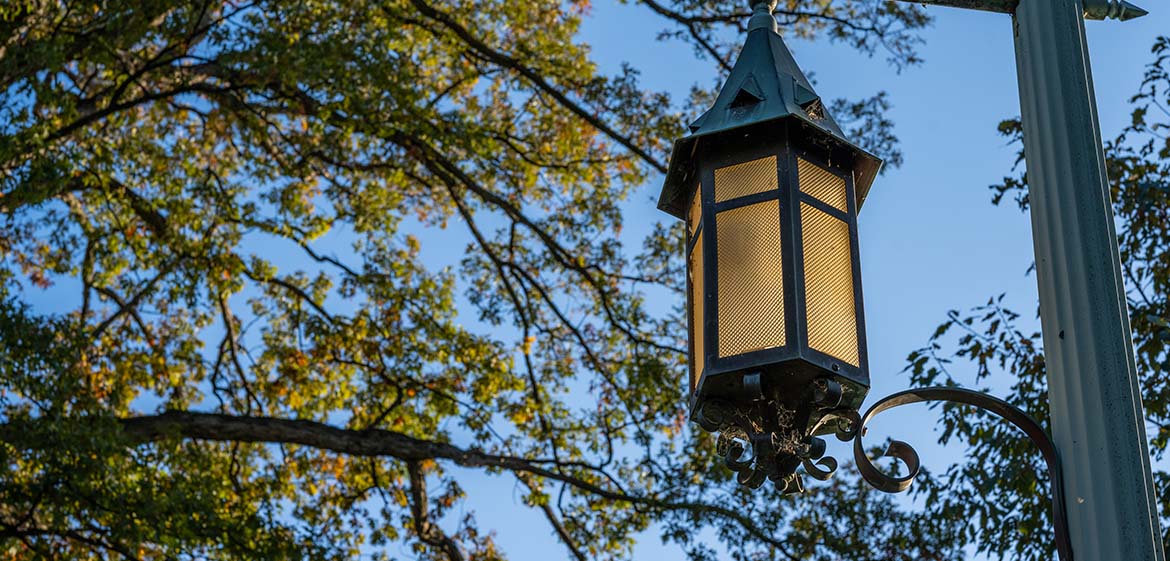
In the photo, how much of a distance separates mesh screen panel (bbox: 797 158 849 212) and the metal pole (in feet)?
1.70

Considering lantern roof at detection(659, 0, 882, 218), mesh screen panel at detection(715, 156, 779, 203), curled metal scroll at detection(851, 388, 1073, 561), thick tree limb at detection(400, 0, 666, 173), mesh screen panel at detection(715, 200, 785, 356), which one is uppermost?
thick tree limb at detection(400, 0, 666, 173)

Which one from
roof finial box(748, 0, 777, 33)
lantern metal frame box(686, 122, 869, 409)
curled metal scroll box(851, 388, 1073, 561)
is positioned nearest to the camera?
curled metal scroll box(851, 388, 1073, 561)

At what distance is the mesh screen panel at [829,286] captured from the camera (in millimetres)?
3523

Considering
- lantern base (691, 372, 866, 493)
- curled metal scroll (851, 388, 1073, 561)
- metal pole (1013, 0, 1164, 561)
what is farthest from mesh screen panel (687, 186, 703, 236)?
metal pole (1013, 0, 1164, 561)

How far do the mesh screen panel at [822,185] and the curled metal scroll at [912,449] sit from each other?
23.6 inches

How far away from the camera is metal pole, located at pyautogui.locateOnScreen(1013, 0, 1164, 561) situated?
2.90m

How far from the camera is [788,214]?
368 cm

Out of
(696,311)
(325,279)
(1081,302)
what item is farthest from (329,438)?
(1081,302)

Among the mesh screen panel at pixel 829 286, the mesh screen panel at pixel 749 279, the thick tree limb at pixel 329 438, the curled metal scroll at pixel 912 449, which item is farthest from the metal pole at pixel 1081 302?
the thick tree limb at pixel 329 438

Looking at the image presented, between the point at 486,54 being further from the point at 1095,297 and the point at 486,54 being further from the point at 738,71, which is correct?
the point at 1095,297

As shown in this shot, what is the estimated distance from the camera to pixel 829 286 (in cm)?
364

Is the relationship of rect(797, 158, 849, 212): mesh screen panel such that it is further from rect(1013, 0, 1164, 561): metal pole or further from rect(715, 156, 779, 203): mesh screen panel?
rect(1013, 0, 1164, 561): metal pole

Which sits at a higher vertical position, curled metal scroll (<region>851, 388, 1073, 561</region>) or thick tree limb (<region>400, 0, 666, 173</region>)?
thick tree limb (<region>400, 0, 666, 173</region>)

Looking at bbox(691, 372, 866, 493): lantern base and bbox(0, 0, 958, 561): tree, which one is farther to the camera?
bbox(0, 0, 958, 561): tree
